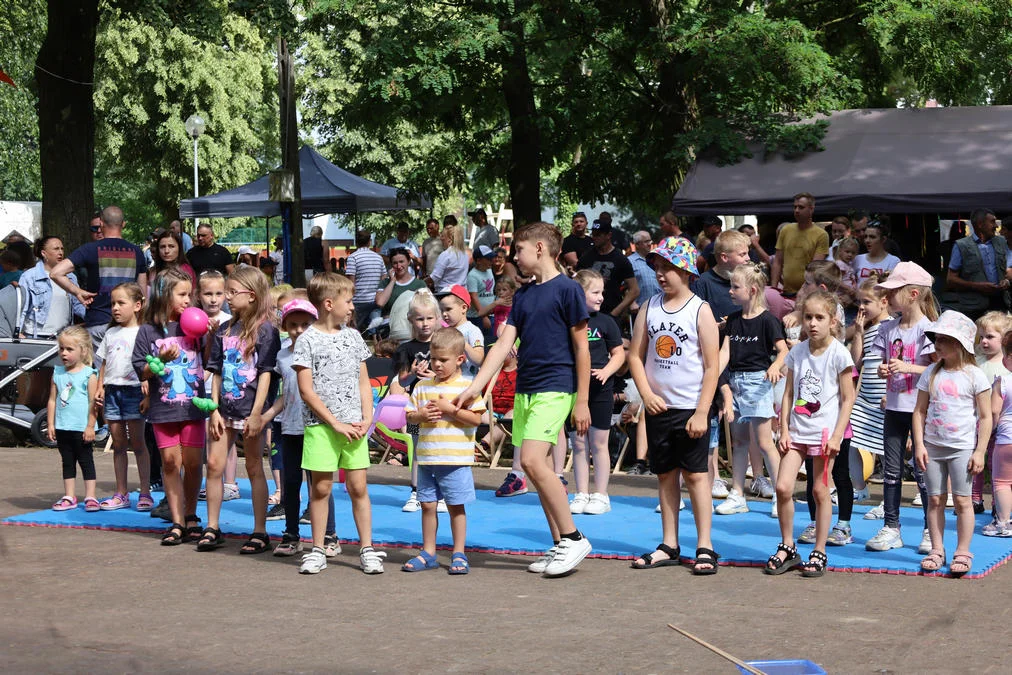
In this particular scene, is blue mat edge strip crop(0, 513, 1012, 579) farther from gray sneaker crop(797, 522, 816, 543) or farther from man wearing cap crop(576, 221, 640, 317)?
man wearing cap crop(576, 221, 640, 317)

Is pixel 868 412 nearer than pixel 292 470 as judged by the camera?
No

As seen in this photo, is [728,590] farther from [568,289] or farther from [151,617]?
[151,617]

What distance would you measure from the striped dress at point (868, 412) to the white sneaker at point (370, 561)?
3703 millimetres

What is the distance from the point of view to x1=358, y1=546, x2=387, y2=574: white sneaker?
805cm

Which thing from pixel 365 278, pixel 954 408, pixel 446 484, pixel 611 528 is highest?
pixel 365 278

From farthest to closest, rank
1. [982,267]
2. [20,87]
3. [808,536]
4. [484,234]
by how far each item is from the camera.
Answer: [20,87]
[484,234]
[982,267]
[808,536]

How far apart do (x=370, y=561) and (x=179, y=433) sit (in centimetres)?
187

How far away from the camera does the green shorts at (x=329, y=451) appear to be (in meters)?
8.12

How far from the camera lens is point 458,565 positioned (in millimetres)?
8086

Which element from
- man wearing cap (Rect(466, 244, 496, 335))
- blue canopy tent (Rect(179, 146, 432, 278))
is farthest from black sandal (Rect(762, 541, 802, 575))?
blue canopy tent (Rect(179, 146, 432, 278))

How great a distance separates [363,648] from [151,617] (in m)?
1.33

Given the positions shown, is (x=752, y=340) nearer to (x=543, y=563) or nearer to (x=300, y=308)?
(x=543, y=563)

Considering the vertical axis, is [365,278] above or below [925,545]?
above

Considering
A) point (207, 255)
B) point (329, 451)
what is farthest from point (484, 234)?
point (329, 451)
